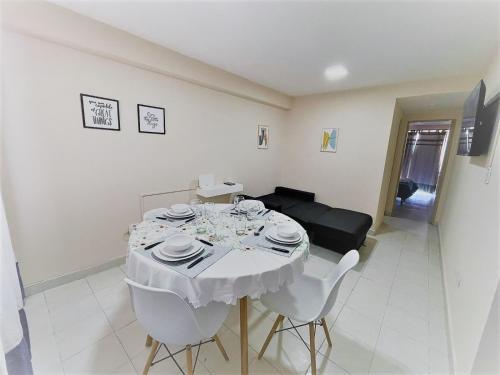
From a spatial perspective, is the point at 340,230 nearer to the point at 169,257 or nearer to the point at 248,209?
the point at 248,209

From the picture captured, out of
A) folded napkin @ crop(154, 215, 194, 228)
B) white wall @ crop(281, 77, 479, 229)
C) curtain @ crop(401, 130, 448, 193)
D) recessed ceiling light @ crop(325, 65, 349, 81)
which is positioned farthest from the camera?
curtain @ crop(401, 130, 448, 193)

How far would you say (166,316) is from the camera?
3.43 feet

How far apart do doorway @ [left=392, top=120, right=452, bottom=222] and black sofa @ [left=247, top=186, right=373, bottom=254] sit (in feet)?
11.3

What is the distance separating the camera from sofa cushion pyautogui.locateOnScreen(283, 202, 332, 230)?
309cm

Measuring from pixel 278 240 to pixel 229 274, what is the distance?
458 millimetres

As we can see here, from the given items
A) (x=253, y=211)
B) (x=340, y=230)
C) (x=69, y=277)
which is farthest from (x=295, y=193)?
(x=69, y=277)

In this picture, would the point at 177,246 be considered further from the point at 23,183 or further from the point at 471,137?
the point at 471,137

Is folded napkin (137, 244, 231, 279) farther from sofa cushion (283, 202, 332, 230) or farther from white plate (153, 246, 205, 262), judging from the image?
sofa cushion (283, 202, 332, 230)

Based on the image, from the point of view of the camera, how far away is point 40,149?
6.11 ft

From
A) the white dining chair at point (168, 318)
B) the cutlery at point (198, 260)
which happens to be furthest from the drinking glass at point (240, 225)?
the white dining chair at point (168, 318)

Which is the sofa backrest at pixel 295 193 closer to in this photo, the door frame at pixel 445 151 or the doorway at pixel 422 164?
the door frame at pixel 445 151

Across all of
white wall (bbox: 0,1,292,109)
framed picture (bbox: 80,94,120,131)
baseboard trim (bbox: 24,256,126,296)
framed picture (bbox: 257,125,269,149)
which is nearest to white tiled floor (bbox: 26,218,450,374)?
baseboard trim (bbox: 24,256,126,296)

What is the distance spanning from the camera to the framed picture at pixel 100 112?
2.03 metres

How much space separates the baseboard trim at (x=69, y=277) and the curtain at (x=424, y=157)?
27.2ft
